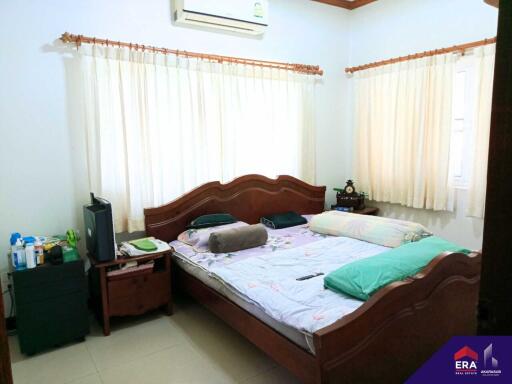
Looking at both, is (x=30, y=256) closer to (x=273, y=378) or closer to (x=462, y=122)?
(x=273, y=378)

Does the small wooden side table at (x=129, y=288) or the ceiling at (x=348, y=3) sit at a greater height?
the ceiling at (x=348, y=3)

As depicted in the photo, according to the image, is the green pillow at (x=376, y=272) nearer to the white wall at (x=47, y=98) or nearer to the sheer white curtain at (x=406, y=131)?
the sheer white curtain at (x=406, y=131)

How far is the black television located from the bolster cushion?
1765mm

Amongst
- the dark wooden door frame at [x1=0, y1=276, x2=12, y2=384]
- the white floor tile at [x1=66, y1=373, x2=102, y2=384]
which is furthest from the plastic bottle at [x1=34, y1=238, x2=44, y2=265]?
the dark wooden door frame at [x1=0, y1=276, x2=12, y2=384]

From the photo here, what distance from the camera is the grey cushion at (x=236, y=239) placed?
2.74m

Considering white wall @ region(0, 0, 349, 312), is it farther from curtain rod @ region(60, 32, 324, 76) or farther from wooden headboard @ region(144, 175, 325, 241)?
wooden headboard @ region(144, 175, 325, 241)

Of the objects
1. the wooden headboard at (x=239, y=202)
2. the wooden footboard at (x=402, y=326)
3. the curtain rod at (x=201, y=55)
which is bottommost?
the wooden footboard at (x=402, y=326)

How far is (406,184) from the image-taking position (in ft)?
12.1

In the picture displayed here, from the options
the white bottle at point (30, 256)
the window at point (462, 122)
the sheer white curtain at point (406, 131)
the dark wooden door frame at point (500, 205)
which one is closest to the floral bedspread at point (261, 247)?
the white bottle at point (30, 256)

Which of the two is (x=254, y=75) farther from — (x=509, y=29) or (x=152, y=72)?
(x=509, y=29)

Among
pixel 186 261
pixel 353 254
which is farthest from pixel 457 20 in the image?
pixel 186 261

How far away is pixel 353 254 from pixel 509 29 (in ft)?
7.53

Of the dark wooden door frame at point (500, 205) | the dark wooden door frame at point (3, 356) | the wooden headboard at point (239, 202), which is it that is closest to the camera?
the dark wooden door frame at point (500, 205)

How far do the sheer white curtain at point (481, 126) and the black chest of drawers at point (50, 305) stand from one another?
125 inches
